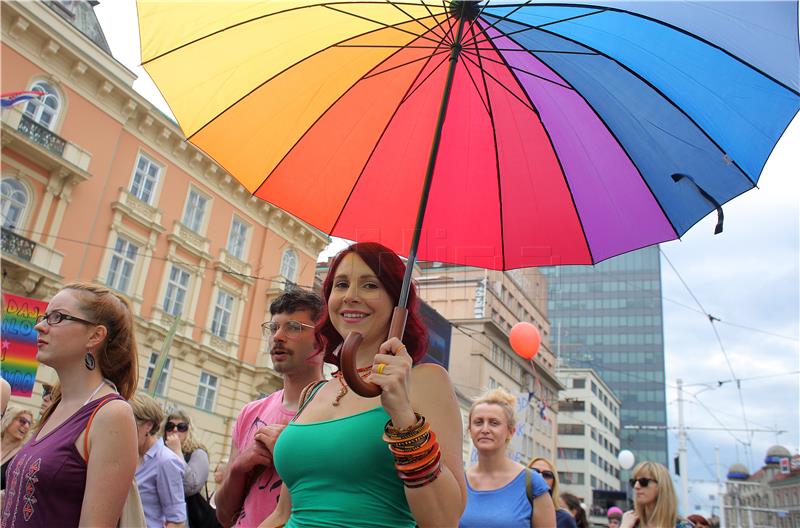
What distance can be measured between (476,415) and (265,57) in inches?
99.8

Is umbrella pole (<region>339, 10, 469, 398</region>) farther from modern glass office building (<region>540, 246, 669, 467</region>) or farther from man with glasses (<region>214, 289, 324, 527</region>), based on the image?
modern glass office building (<region>540, 246, 669, 467</region>)

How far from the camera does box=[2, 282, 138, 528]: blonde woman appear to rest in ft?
6.97

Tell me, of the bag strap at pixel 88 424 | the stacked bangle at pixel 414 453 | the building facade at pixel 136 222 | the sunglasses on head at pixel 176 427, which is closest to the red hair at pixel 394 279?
the stacked bangle at pixel 414 453

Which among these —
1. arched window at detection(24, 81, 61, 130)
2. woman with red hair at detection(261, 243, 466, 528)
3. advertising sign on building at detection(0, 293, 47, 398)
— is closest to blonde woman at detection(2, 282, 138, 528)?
woman with red hair at detection(261, 243, 466, 528)

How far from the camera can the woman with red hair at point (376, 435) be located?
1644 millimetres

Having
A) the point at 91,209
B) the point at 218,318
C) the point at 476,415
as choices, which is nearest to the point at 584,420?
the point at 218,318

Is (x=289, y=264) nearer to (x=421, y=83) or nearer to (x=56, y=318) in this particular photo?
(x=421, y=83)

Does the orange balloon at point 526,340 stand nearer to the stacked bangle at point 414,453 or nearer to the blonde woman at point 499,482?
the blonde woman at point 499,482

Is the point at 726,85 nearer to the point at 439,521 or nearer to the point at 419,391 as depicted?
the point at 419,391

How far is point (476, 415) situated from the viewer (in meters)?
4.08

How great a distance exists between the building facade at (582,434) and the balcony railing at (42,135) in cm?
6487

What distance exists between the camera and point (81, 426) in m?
2.24

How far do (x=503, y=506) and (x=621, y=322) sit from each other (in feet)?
386

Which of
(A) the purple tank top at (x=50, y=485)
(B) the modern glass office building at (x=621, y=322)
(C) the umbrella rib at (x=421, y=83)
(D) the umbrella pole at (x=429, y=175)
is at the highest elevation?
(B) the modern glass office building at (x=621, y=322)
